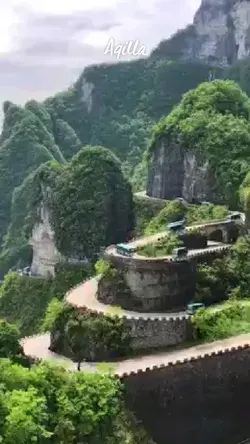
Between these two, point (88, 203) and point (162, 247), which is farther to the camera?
point (88, 203)

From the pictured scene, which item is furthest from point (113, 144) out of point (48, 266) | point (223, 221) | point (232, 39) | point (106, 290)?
point (106, 290)

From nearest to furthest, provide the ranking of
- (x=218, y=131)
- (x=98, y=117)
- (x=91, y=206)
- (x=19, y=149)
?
(x=218, y=131), (x=91, y=206), (x=19, y=149), (x=98, y=117)

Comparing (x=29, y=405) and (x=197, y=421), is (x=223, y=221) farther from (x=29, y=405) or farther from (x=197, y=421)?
(x=29, y=405)

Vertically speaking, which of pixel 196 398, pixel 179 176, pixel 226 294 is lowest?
pixel 196 398

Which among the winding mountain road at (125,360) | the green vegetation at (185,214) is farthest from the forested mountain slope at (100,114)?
the winding mountain road at (125,360)

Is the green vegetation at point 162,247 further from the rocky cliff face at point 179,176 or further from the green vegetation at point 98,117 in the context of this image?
the green vegetation at point 98,117

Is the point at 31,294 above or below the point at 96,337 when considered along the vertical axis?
above

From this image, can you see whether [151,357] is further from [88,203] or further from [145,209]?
[145,209]

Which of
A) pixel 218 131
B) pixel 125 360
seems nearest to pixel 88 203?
pixel 218 131
